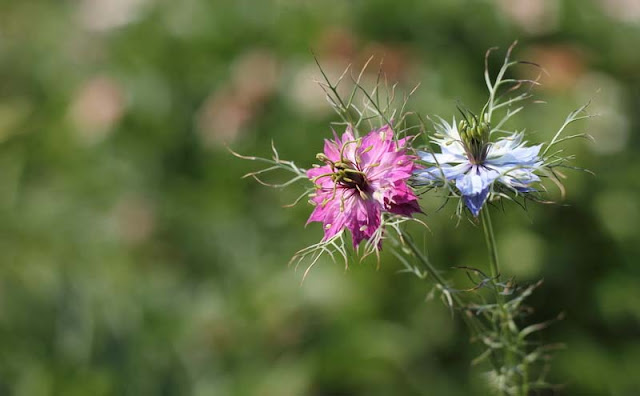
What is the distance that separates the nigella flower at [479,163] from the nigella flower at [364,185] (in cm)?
2

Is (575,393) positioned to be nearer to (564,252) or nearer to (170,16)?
(564,252)

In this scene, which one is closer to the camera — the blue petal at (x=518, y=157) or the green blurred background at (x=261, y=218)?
the blue petal at (x=518, y=157)

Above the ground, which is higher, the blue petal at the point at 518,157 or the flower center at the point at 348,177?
the blue petal at the point at 518,157

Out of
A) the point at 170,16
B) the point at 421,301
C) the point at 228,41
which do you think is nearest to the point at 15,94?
the point at 170,16

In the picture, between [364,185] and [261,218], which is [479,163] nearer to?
[364,185]

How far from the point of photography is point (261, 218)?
251 centimetres

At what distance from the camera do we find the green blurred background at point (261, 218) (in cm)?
204

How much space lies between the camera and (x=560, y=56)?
2.41 m

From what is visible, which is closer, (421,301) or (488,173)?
(488,173)

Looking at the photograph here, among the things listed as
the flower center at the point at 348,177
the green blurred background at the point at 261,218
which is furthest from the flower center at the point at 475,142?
the green blurred background at the point at 261,218

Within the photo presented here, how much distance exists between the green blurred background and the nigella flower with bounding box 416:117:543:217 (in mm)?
1273

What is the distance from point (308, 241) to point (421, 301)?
39cm

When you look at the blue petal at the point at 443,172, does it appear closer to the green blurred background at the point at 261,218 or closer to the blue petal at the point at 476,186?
the blue petal at the point at 476,186

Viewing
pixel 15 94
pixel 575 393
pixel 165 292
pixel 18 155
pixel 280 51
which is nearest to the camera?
pixel 575 393
